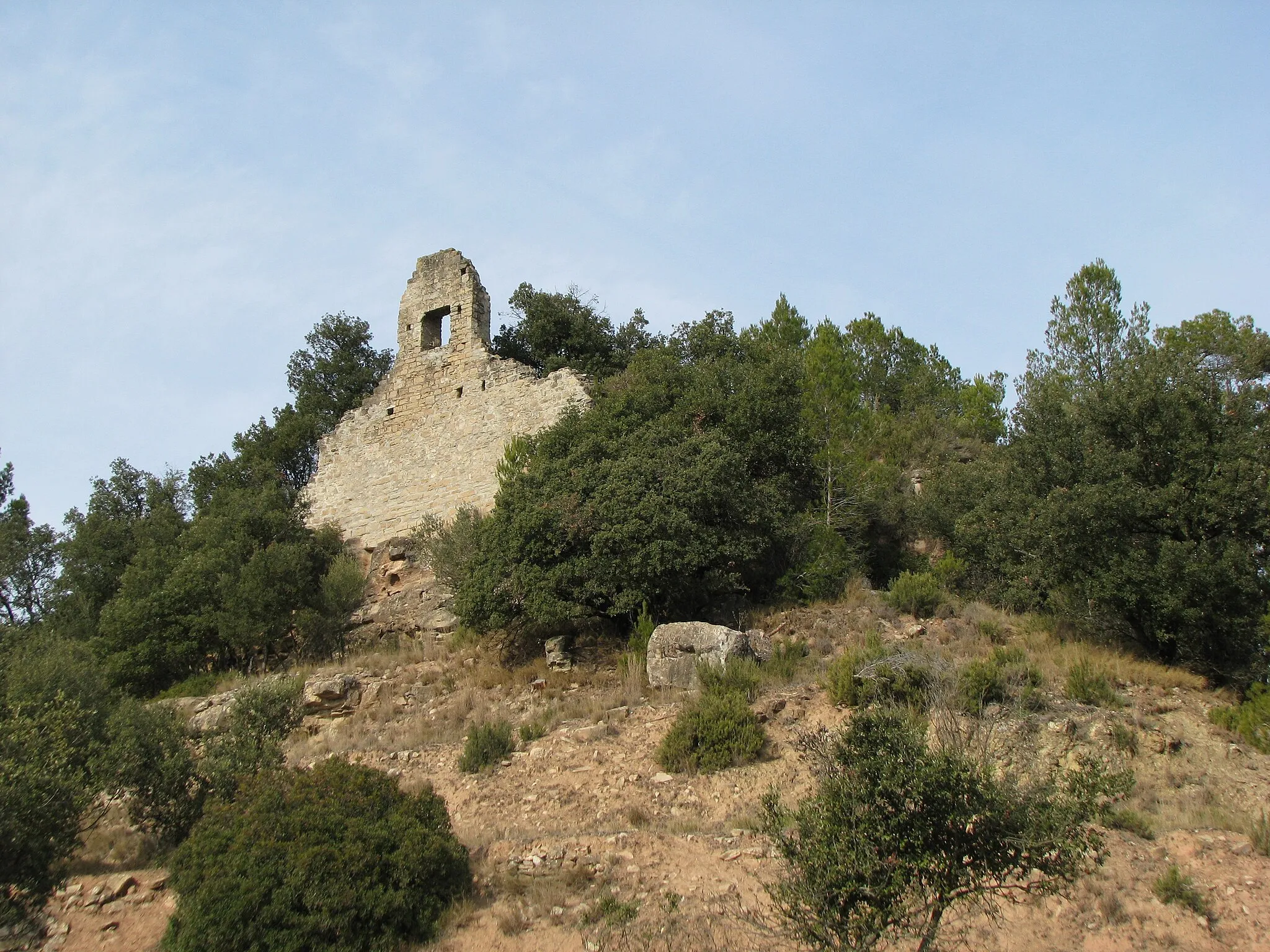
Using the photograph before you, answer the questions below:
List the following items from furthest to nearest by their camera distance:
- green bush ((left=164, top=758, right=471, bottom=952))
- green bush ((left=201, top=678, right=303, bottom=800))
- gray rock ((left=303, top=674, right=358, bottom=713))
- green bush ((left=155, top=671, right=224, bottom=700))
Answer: green bush ((left=155, top=671, right=224, bottom=700)) < gray rock ((left=303, top=674, right=358, bottom=713)) < green bush ((left=201, top=678, right=303, bottom=800)) < green bush ((left=164, top=758, right=471, bottom=952))

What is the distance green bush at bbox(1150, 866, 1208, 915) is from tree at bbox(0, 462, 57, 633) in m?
22.8

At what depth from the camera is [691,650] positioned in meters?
14.5

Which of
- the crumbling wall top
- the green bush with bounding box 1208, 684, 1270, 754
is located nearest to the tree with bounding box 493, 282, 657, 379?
the crumbling wall top

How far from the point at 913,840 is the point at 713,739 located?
5.09 meters

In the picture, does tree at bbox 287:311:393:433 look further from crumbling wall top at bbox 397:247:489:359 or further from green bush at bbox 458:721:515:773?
green bush at bbox 458:721:515:773

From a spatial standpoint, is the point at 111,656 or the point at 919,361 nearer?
the point at 111,656

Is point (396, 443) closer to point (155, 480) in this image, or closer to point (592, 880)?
point (155, 480)

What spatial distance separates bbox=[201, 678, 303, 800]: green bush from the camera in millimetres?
11906

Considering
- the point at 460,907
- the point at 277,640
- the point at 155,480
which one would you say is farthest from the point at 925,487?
the point at 155,480

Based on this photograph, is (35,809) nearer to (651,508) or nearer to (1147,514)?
(651,508)

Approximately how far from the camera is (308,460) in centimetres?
2792

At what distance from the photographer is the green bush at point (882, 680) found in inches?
490

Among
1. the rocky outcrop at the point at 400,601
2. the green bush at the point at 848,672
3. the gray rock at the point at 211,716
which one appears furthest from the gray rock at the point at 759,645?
the gray rock at the point at 211,716

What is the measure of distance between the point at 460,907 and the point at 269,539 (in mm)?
13789
